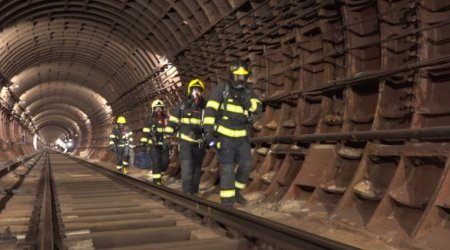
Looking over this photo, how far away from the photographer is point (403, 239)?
4.66 metres

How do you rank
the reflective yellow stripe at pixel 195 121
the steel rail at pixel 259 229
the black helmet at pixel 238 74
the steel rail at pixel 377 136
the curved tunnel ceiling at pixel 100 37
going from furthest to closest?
the curved tunnel ceiling at pixel 100 37 < the reflective yellow stripe at pixel 195 121 < the black helmet at pixel 238 74 < the steel rail at pixel 377 136 < the steel rail at pixel 259 229

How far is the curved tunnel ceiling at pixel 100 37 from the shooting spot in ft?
45.2

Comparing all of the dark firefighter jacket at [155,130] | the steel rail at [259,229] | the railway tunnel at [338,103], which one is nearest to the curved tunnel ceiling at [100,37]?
the railway tunnel at [338,103]

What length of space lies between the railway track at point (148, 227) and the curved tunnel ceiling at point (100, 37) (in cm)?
549

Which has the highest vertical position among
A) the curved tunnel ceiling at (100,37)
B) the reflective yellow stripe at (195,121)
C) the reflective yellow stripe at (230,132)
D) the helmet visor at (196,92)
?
the curved tunnel ceiling at (100,37)

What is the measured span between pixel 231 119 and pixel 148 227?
213 centimetres

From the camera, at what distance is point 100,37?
20.0 meters

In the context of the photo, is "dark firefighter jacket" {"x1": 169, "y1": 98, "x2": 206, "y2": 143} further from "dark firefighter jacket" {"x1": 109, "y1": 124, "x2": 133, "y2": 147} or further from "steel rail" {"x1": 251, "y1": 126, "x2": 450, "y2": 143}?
"dark firefighter jacket" {"x1": 109, "y1": 124, "x2": 133, "y2": 147}

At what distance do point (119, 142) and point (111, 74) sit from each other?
9787 mm

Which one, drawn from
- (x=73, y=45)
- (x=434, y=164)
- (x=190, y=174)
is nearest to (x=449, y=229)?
(x=434, y=164)

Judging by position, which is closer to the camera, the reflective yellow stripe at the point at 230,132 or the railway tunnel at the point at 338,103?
the railway tunnel at the point at 338,103

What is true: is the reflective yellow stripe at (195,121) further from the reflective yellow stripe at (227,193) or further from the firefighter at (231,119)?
the reflective yellow stripe at (227,193)

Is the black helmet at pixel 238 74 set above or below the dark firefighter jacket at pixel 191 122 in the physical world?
above

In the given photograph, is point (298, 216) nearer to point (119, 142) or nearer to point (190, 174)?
point (190, 174)
